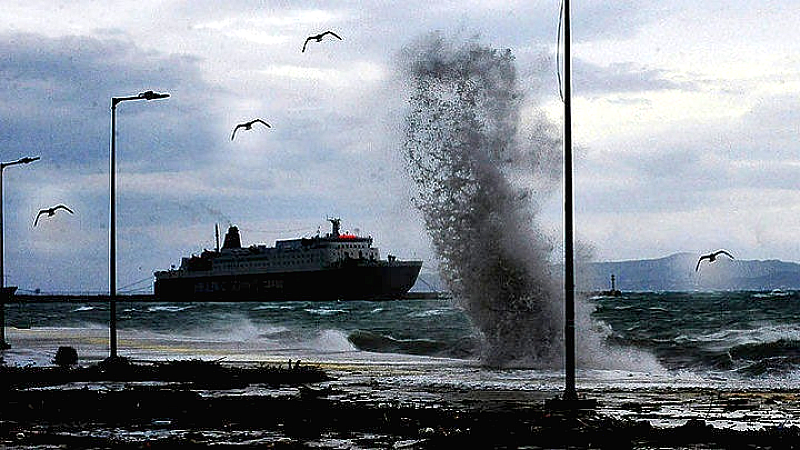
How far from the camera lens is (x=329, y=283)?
482ft

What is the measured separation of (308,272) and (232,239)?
31.8 m

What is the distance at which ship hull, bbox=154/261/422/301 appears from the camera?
146 metres

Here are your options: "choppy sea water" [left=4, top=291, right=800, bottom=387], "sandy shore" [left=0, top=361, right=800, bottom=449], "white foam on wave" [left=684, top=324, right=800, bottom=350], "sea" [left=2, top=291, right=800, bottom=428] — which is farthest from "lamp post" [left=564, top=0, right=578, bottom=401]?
"white foam on wave" [left=684, top=324, right=800, bottom=350]

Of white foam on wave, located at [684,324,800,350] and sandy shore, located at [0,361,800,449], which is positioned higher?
white foam on wave, located at [684,324,800,350]

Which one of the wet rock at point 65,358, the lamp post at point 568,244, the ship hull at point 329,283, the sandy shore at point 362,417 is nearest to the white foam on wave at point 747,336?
the sandy shore at point 362,417

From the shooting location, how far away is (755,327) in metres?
→ 55.6

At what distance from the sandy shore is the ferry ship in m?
115

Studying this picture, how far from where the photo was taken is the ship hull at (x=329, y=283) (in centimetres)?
14575

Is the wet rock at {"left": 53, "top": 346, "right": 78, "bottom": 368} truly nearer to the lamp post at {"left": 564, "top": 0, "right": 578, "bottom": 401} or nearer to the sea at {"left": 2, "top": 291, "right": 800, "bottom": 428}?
the sea at {"left": 2, "top": 291, "right": 800, "bottom": 428}

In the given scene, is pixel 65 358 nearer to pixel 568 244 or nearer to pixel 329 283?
pixel 568 244

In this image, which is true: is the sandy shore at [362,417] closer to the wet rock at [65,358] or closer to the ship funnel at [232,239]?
the wet rock at [65,358]

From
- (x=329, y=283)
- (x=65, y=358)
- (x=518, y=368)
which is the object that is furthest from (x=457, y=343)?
(x=329, y=283)

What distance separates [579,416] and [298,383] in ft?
37.2

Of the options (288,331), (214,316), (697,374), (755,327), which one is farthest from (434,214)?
(214,316)
